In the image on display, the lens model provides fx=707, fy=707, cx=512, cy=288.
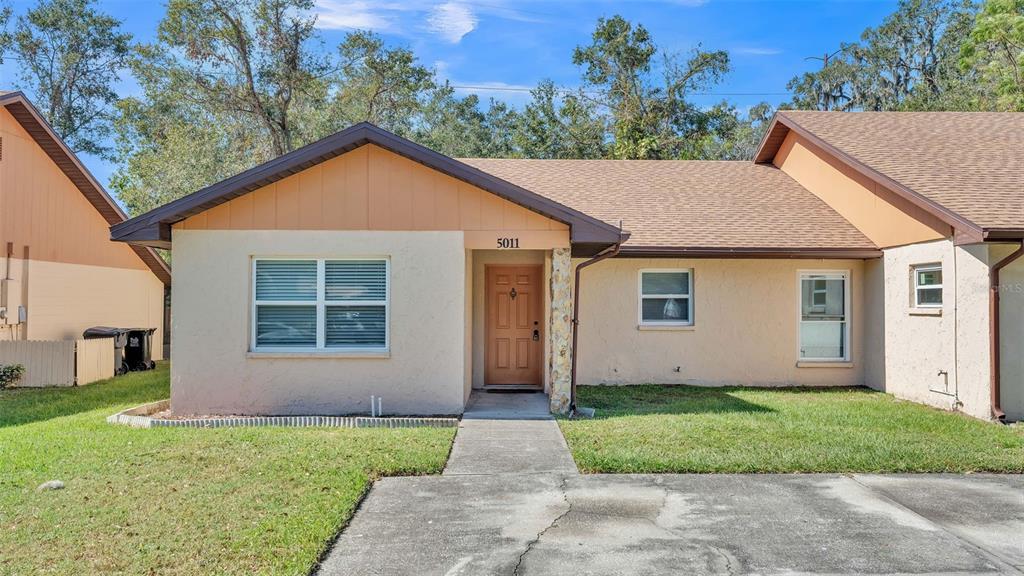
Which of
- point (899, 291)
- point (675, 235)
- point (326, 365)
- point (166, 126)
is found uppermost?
point (166, 126)

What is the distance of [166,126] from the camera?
27.3m

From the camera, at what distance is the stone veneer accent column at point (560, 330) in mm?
9781

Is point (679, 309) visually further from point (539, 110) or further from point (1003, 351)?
point (539, 110)

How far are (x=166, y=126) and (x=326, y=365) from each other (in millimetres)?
21962

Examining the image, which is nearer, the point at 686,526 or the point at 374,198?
the point at 686,526

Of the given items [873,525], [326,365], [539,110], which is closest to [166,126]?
[539,110]

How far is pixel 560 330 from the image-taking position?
32.4 ft

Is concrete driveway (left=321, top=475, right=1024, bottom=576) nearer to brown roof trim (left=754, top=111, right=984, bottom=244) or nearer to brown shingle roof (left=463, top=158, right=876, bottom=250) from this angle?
brown roof trim (left=754, top=111, right=984, bottom=244)

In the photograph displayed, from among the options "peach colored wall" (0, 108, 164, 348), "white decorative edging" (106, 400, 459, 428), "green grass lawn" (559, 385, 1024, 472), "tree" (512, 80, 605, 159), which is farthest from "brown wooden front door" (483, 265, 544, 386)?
"tree" (512, 80, 605, 159)

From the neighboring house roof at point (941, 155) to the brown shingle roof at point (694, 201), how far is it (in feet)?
4.17

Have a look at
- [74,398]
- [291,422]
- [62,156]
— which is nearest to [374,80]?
[62,156]

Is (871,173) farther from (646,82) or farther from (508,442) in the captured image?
(646,82)

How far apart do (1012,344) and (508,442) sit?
23.1 ft

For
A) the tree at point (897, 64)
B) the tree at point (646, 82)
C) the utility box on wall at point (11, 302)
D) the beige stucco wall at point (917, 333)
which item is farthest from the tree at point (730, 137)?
the utility box on wall at point (11, 302)
